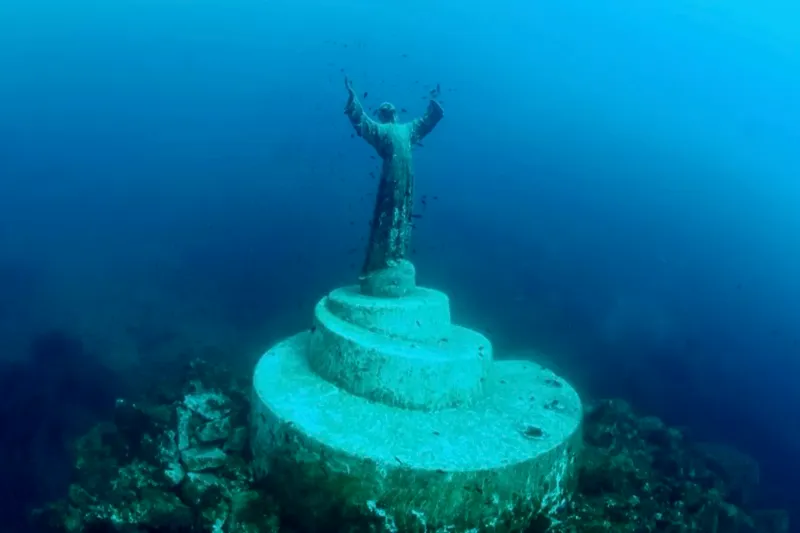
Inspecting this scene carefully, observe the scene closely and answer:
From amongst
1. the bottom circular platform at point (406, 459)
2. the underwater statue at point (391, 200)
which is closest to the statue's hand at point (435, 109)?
the underwater statue at point (391, 200)

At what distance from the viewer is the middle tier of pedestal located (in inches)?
328

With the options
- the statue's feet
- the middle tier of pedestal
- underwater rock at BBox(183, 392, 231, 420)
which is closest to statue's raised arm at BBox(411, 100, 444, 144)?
the statue's feet

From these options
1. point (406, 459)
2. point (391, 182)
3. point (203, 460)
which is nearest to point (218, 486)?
point (203, 460)

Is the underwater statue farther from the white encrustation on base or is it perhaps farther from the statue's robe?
the white encrustation on base

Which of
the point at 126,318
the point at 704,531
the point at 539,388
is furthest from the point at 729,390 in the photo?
the point at 126,318

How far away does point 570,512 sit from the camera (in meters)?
8.14

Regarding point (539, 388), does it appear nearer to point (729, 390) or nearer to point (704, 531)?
point (704, 531)

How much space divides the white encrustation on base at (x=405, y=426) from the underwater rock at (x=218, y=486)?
420 mm

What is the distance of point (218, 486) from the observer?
314 inches

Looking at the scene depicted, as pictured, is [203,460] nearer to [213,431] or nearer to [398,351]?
[213,431]

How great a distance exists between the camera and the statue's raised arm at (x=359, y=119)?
971cm

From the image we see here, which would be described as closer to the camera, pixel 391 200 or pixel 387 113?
pixel 391 200

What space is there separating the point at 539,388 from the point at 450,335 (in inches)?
71.2

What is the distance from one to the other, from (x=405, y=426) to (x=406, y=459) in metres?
0.82
